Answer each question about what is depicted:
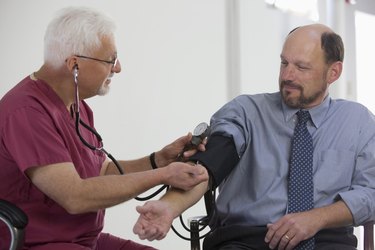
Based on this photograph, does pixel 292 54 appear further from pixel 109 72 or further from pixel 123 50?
pixel 123 50

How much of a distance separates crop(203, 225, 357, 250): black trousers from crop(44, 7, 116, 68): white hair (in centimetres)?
70

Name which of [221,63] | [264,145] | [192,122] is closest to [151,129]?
[192,122]

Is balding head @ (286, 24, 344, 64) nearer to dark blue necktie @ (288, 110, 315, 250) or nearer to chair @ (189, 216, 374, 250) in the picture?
dark blue necktie @ (288, 110, 315, 250)

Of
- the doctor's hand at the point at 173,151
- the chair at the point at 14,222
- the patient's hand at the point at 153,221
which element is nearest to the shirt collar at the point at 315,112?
the doctor's hand at the point at 173,151

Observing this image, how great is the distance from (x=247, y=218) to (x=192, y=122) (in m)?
1.35

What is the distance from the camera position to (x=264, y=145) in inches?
68.7

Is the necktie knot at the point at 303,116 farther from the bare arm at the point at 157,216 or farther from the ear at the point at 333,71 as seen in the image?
the bare arm at the point at 157,216

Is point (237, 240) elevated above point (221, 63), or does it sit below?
below

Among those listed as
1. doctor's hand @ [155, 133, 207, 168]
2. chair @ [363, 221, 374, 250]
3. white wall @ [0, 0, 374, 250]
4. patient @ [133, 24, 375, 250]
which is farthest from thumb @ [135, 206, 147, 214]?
white wall @ [0, 0, 374, 250]

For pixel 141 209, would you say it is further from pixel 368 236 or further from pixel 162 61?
pixel 162 61

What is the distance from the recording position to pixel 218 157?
1.63 m

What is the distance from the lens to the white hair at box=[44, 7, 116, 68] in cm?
150

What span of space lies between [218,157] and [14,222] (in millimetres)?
649

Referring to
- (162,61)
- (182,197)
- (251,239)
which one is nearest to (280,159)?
(251,239)
